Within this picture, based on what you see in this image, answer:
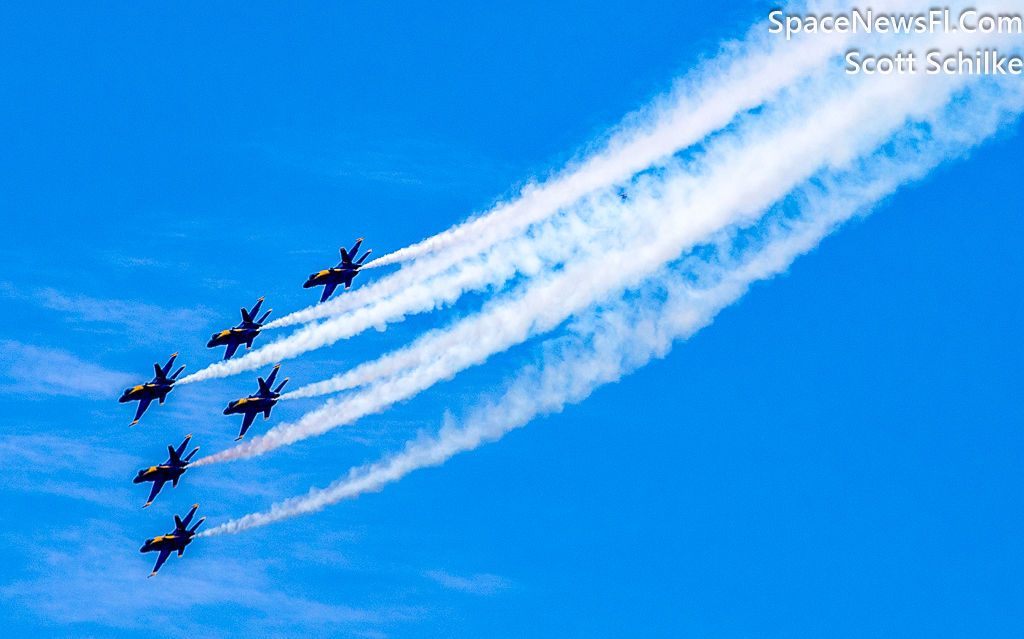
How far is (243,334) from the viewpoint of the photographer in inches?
2761

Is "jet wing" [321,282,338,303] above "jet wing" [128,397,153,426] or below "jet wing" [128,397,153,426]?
above

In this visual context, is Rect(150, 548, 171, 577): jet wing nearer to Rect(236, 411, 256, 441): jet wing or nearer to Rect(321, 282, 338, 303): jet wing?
Rect(236, 411, 256, 441): jet wing

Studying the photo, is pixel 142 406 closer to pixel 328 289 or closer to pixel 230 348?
pixel 230 348

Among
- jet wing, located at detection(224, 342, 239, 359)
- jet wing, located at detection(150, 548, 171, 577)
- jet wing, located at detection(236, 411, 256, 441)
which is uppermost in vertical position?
jet wing, located at detection(224, 342, 239, 359)

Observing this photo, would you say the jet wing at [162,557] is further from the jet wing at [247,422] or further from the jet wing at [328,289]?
the jet wing at [328,289]

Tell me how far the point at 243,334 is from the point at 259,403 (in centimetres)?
346

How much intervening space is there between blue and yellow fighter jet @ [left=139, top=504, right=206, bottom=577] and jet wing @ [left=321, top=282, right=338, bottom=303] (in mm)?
10950

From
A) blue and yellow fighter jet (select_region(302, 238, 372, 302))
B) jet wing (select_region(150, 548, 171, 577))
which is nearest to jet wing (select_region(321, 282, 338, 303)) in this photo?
blue and yellow fighter jet (select_region(302, 238, 372, 302))

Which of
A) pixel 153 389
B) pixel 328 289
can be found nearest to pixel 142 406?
pixel 153 389

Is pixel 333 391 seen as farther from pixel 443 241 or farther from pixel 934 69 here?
pixel 934 69

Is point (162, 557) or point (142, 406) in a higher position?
point (142, 406)

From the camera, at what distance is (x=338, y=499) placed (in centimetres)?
6512

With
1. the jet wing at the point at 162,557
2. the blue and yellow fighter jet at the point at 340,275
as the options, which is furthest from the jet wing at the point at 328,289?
the jet wing at the point at 162,557

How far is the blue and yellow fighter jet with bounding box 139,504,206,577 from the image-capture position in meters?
69.7
